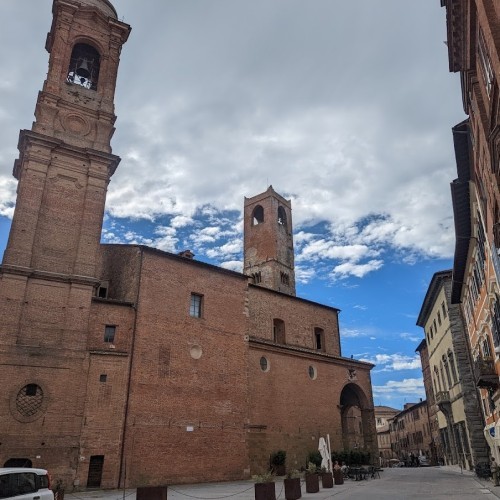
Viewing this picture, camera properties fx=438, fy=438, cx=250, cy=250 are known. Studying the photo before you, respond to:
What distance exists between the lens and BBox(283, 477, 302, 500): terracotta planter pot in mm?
13773

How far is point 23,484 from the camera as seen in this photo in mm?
9047

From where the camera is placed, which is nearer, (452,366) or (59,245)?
(59,245)

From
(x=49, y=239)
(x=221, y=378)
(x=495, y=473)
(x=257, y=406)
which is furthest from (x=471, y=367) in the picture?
(x=49, y=239)

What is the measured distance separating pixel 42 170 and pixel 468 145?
18.6m

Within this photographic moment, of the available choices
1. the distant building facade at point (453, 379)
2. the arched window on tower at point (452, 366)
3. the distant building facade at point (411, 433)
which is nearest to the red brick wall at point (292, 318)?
the distant building facade at point (453, 379)

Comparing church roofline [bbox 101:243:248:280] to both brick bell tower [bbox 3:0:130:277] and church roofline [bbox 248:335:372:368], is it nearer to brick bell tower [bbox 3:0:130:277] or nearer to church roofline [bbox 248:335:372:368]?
brick bell tower [bbox 3:0:130:277]

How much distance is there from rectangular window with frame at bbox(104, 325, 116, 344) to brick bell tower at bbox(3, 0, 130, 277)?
2648mm

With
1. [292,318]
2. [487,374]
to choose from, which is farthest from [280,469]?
[487,374]

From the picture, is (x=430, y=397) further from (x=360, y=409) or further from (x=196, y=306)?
(x=196, y=306)

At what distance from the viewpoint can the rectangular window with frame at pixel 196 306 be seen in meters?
24.3

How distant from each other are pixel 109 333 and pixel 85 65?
52.1 ft

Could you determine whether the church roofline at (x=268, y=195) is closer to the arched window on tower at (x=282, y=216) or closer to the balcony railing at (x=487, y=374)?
the arched window on tower at (x=282, y=216)

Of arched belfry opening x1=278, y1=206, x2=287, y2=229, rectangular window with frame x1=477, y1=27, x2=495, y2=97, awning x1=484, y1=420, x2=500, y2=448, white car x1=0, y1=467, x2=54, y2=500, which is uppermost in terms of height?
arched belfry opening x1=278, y1=206, x2=287, y2=229

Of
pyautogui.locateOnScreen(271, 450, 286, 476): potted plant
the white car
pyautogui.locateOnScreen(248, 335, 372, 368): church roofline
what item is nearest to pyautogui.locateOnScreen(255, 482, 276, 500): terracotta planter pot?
the white car
